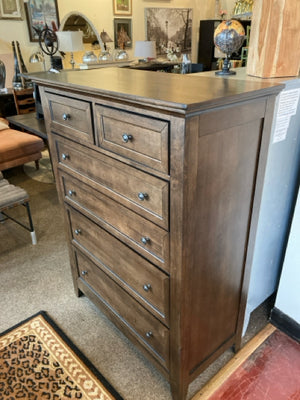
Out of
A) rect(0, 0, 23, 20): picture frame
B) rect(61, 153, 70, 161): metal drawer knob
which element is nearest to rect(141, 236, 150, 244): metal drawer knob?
rect(61, 153, 70, 161): metal drawer knob

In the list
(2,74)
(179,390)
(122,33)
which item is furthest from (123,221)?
(122,33)

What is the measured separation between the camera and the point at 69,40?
13.9 ft

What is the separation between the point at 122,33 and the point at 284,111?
5.50 meters

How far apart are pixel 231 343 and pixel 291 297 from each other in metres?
0.39

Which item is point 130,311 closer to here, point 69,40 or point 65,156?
point 65,156

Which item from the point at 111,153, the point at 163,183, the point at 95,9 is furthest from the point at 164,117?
the point at 95,9

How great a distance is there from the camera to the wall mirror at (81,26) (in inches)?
197

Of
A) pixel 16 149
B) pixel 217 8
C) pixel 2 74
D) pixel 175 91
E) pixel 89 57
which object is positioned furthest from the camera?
pixel 217 8

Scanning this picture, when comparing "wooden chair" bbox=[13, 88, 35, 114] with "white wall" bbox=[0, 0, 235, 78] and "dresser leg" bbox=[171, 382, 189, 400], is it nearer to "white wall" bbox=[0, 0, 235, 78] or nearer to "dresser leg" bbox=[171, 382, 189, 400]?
"white wall" bbox=[0, 0, 235, 78]

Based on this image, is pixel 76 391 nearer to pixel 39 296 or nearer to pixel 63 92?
pixel 39 296

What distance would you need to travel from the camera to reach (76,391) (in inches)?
54.8

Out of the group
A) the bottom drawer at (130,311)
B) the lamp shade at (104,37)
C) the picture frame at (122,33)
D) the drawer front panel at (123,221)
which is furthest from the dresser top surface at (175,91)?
the picture frame at (122,33)

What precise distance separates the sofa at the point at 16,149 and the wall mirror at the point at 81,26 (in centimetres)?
267

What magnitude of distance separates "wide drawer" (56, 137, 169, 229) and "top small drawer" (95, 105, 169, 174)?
53 millimetres
